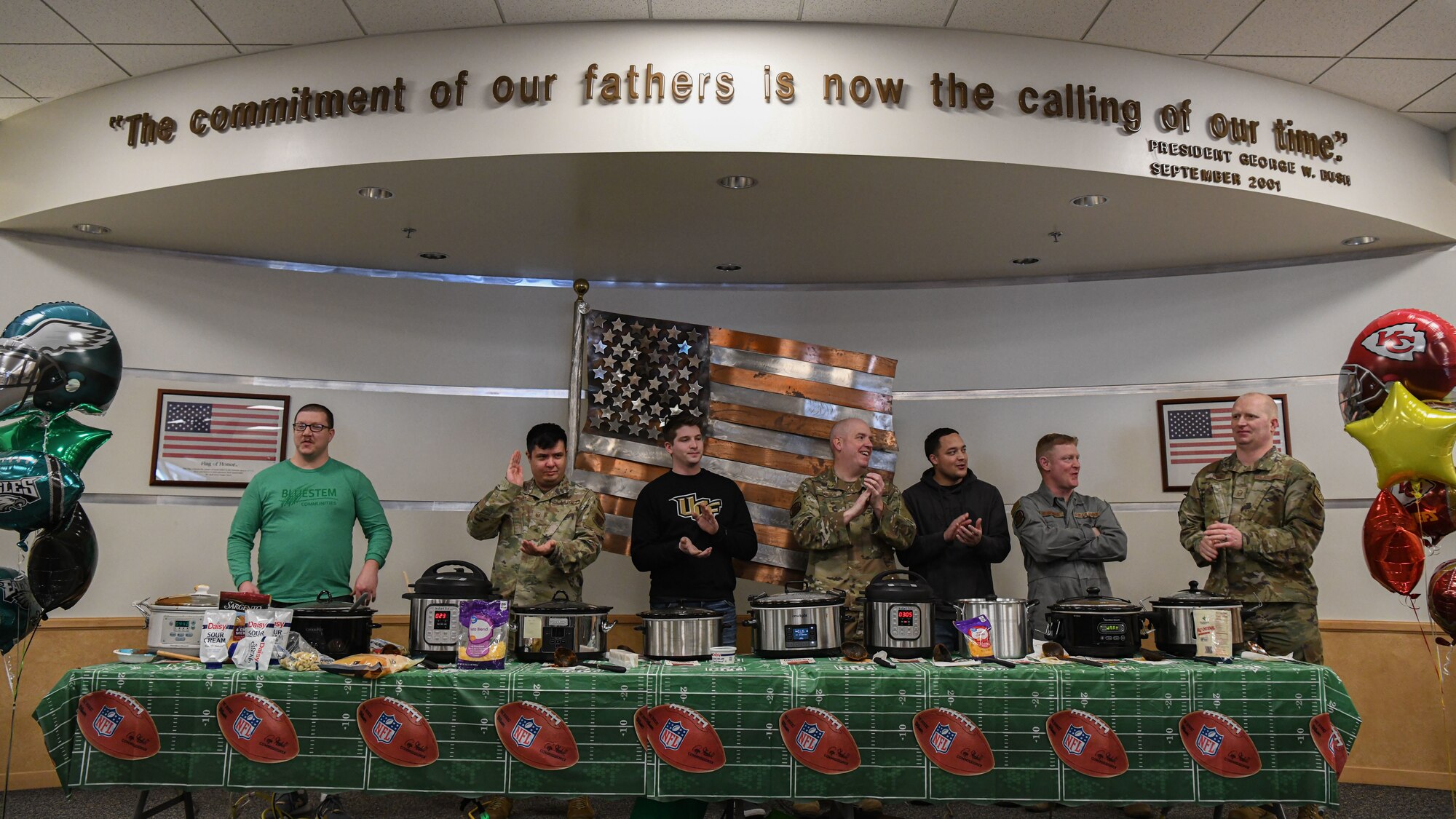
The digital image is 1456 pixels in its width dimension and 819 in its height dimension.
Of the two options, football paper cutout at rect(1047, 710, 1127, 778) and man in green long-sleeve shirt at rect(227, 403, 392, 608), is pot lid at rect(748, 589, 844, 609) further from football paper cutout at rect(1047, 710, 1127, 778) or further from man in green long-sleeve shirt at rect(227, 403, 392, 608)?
man in green long-sleeve shirt at rect(227, 403, 392, 608)

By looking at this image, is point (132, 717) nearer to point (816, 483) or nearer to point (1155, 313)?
point (816, 483)

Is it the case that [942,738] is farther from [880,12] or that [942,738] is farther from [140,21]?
[140,21]

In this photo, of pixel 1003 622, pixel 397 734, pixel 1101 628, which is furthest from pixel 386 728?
pixel 1101 628

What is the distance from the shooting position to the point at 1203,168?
160 inches

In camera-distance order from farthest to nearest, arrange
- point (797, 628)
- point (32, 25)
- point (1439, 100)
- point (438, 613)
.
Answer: point (1439, 100) < point (32, 25) < point (797, 628) < point (438, 613)

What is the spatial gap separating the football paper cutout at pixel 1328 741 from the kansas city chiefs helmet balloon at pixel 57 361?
14.5ft

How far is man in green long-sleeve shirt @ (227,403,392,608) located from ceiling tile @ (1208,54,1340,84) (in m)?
4.42

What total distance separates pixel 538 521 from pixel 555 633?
107 centimetres

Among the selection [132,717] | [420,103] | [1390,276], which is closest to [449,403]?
[420,103]

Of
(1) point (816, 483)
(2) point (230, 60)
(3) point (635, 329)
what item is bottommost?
(1) point (816, 483)

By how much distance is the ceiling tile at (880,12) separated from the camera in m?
3.83

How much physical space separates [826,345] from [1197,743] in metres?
3.13

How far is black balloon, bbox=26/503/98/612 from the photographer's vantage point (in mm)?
3445

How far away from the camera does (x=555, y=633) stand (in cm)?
315
